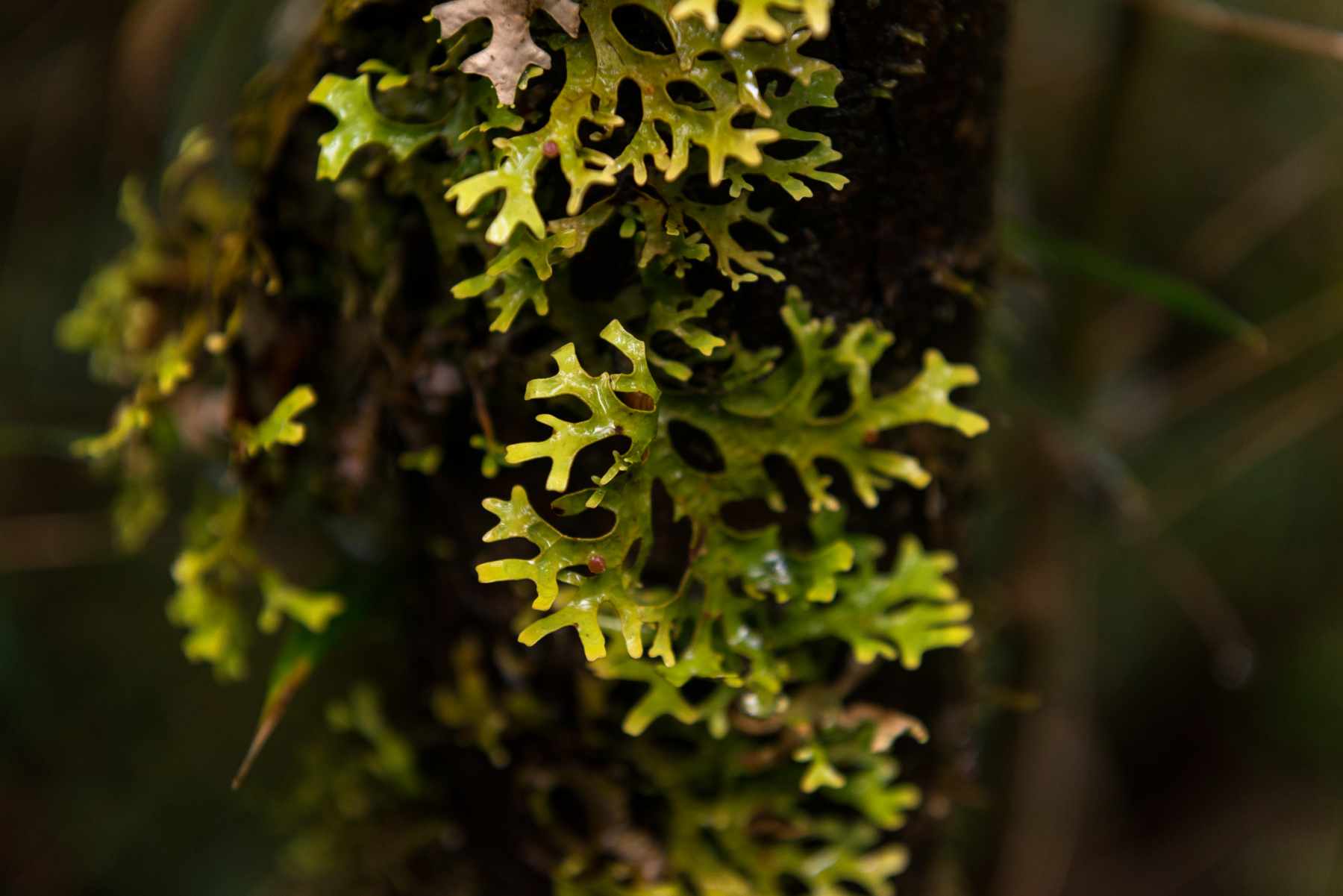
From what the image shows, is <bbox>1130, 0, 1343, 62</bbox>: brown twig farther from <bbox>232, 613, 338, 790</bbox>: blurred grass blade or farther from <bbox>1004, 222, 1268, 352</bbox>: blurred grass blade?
<bbox>232, 613, 338, 790</bbox>: blurred grass blade

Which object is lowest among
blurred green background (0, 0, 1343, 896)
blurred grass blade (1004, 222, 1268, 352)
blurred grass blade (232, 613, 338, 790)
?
blurred green background (0, 0, 1343, 896)

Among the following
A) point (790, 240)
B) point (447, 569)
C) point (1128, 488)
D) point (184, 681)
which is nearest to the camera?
point (790, 240)

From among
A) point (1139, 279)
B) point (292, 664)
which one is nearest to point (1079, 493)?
point (1139, 279)

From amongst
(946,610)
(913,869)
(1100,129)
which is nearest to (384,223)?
(946,610)

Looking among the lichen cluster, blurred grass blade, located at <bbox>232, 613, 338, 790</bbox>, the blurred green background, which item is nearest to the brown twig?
the blurred green background

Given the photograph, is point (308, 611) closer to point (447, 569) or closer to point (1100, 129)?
point (447, 569)

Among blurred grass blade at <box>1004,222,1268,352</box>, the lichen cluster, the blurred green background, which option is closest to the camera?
the lichen cluster

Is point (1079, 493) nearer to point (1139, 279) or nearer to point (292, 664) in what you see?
point (1139, 279)

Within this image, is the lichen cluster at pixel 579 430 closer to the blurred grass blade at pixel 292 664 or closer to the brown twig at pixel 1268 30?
the blurred grass blade at pixel 292 664
